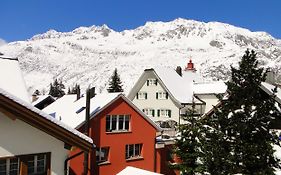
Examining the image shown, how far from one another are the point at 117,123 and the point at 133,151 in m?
3.02

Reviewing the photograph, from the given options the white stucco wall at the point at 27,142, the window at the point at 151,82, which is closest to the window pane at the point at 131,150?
the white stucco wall at the point at 27,142

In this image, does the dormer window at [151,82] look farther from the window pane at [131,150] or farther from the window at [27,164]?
the window at [27,164]

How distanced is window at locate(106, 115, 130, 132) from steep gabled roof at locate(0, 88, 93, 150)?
15.9 m

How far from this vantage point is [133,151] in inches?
1277

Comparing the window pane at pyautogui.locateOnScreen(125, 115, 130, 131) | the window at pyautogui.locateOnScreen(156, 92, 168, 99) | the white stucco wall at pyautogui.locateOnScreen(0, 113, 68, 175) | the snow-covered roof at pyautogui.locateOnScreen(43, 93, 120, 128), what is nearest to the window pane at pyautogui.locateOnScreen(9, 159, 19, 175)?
the white stucco wall at pyautogui.locateOnScreen(0, 113, 68, 175)

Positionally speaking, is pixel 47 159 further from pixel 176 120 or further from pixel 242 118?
pixel 176 120

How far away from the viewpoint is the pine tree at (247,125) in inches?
711

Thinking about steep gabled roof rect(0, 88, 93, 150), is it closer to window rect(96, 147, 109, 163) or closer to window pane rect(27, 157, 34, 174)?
window pane rect(27, 157, 34, 174)

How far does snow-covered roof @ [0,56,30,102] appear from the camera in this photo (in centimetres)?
1845

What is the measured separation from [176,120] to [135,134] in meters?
25.4

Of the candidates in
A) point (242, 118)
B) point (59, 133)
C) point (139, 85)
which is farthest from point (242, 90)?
point (139, 85)

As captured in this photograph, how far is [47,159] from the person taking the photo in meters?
14.6

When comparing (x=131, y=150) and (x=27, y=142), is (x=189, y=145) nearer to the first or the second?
(x=131, y=150)

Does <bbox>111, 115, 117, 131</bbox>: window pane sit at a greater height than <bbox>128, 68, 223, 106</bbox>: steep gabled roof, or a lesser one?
lesser
